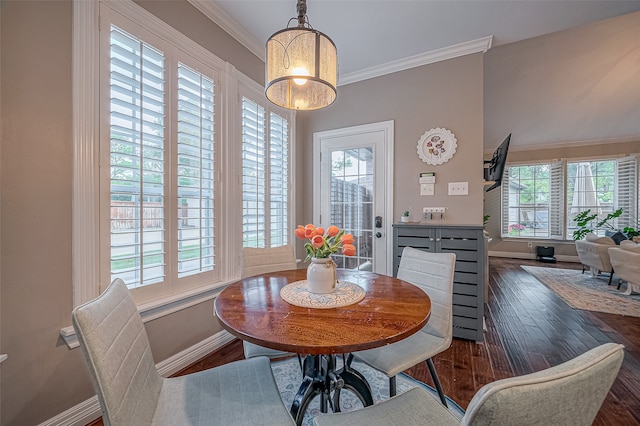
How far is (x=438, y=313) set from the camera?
4.98 feet

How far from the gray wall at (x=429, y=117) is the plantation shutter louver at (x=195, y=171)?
1.72 metres

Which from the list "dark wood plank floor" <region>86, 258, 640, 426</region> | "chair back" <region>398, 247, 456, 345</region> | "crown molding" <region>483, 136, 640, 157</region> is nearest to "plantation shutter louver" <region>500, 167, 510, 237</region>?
"crown molding" <region>483, 136, 640, 157</region>

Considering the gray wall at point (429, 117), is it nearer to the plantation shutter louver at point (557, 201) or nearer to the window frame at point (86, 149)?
the window frame at point (86, 149)

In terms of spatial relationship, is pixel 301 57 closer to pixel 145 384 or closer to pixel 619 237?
pixel 145 384

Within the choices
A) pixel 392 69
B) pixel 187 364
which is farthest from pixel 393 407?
pixel 392 69

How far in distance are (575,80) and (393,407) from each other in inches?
235

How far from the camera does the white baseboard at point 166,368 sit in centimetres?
138

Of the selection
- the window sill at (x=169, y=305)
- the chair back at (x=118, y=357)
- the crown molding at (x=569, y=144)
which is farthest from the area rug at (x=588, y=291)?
the chair back at (x=118, y=357)

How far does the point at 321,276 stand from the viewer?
52.1 inches

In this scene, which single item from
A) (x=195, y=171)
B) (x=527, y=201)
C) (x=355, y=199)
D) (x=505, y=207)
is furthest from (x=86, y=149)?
(x=527, y=201)

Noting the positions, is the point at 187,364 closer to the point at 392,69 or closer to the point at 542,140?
the point at 392,69

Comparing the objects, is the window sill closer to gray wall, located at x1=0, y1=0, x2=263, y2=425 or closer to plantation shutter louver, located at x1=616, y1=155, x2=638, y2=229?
gray wall, located at x1=0, y1=0, x2=263, y2=425

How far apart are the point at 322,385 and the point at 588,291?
4.84 m

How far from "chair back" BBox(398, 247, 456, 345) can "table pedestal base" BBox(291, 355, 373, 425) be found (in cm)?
53
